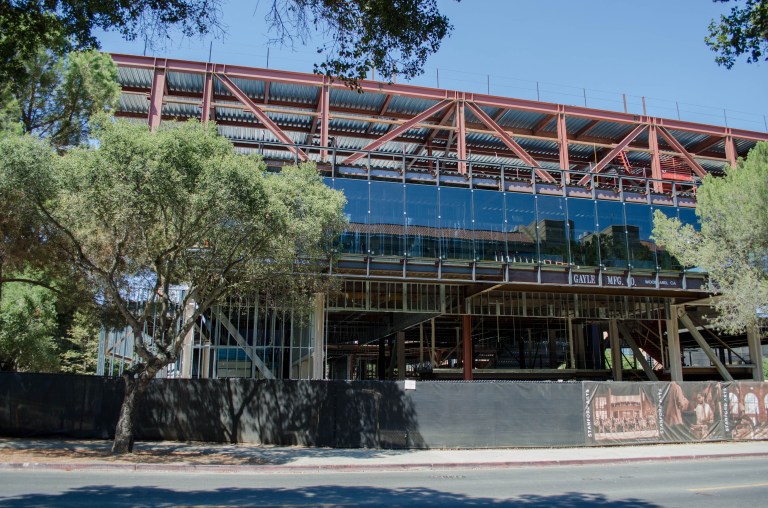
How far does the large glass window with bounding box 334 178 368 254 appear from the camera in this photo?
83.0ft

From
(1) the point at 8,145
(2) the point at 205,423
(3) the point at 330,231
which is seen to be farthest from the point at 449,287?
(1) the point at 8,145

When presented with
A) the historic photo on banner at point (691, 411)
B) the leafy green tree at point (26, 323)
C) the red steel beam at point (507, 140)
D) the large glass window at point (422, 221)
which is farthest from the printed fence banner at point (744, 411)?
the leafy green tree at point (26, 323)

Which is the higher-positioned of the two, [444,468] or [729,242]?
[729,242]

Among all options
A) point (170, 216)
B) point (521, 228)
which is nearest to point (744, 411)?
point (521, 228)

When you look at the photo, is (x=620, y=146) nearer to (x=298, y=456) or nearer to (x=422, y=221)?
(x=422, y=221)

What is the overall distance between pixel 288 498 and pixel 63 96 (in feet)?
56.4

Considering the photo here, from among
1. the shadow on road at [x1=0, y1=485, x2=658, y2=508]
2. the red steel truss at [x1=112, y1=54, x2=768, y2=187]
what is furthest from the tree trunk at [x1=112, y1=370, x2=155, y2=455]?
the red steel truss at [x1=112, y1=54, x2=768, y2=187]

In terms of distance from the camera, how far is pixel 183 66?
1170 inches

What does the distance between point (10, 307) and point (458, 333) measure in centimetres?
2961

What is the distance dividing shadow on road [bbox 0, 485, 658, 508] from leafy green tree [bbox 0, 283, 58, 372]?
19054 millimetres

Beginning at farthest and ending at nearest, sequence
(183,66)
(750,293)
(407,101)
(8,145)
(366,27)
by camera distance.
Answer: (407,101) → (183,66) → (750,293) → (8,145) → (366,27)

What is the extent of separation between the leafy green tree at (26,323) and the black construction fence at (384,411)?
870 cm

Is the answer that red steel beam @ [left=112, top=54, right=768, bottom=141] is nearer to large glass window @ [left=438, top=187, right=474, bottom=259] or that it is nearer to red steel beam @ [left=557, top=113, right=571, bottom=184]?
red steel beam @ [left=557, top=113, right=571, bottom=184]

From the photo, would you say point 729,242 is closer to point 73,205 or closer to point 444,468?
point 444,468
